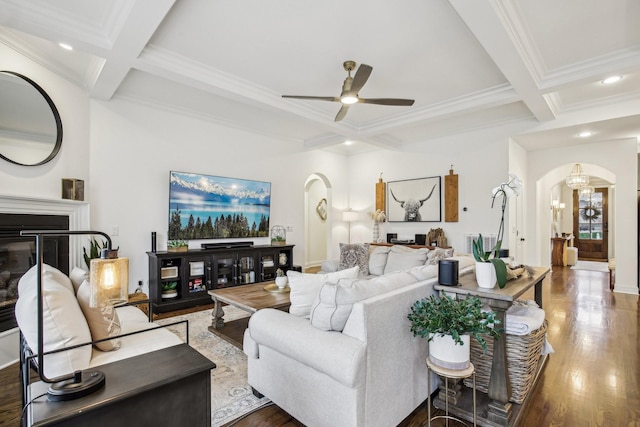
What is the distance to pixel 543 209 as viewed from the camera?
750 centimetres

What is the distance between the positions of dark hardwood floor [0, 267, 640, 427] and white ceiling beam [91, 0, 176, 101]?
270cm

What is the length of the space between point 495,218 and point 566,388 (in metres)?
3.30

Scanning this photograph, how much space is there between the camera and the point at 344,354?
5.26 ft

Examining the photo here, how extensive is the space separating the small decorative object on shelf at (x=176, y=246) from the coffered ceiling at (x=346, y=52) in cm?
190

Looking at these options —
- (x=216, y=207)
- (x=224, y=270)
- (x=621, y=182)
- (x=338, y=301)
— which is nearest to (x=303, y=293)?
(x=338, y=301)

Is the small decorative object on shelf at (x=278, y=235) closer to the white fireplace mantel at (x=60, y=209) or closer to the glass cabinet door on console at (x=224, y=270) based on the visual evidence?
the glass cabinet door on console at (x=224, y=270)

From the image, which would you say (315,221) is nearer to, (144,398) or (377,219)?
(377,219)

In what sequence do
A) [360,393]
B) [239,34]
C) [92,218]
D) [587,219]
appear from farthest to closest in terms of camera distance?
[587,219], [92,218], [239,34], [360,393]

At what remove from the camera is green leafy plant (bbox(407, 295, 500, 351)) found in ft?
5.61

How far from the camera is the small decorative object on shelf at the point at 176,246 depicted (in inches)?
174

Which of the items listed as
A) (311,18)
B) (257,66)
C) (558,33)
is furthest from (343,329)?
(558,33)

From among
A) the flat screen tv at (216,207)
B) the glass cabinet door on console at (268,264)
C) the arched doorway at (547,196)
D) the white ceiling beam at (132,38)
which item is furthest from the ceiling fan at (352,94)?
the arched doorway at (547,196)

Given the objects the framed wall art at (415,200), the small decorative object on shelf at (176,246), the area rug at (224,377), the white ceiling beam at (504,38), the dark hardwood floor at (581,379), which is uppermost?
the white ceiling beam at (504,38)

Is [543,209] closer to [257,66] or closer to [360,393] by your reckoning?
[257,66]
